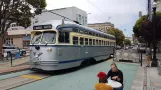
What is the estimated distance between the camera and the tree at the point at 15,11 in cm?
2558

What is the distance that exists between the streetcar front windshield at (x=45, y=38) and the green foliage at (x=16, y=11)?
13706mm

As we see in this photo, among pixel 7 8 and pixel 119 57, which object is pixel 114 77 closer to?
pixel 119 57

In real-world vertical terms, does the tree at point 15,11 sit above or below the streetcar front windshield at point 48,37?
above

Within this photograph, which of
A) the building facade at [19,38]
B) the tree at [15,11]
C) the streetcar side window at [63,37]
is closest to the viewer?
the streetcar side window at [63,37]

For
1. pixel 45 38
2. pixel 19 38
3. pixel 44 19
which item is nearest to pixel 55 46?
pixel 45 38

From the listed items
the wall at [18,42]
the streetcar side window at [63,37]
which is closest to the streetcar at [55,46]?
the streetcar side window at [63,37]

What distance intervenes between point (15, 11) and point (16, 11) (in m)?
0.18

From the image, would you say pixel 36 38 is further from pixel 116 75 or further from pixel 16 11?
pixel 16 11

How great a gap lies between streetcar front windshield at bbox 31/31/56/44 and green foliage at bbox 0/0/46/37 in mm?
13706

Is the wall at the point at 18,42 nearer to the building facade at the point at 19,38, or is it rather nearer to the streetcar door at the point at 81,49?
the building facade at the point at 19,38

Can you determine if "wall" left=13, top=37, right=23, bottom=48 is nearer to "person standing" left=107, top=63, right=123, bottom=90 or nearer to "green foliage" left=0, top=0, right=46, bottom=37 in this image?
"green foliage" left=0, top=0, right=46, bottom=37

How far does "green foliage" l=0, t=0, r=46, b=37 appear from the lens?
25627 millimetres

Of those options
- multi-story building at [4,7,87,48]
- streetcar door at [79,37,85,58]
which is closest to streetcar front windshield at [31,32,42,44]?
streetcar door at [79,37,85,58]

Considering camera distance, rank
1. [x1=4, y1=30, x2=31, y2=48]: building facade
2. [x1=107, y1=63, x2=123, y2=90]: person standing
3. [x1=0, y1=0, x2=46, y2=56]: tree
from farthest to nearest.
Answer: [x1=4, y1=30, x2=31, y2=48]: building facade, [x1=0, y1=0, x2=46, y2=56]: tree, [x1=107, y1=63, x2=123, y2=90]: person standing
